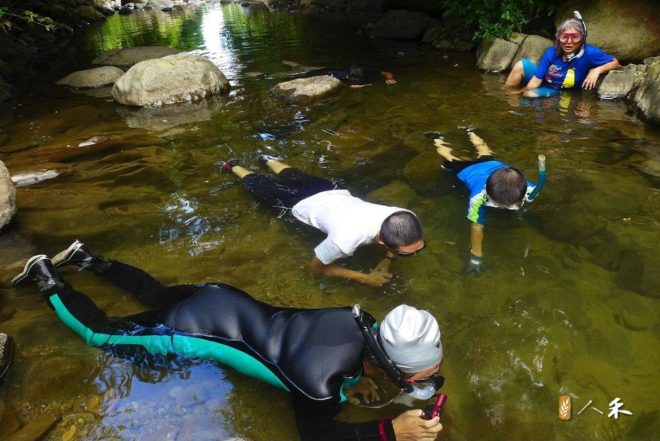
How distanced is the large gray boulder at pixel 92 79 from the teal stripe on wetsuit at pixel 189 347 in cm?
922

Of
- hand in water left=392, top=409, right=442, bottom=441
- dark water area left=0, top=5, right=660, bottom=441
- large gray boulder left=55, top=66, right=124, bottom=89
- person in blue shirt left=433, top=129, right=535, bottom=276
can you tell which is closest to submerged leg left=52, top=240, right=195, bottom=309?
dark water area left=0, top=5, right=660, bottom=441

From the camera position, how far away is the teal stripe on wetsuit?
289 cm

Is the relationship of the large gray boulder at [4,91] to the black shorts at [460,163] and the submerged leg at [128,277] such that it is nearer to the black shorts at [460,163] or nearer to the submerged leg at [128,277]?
the submerged leg at [128,277]

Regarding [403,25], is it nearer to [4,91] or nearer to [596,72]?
[596,72]

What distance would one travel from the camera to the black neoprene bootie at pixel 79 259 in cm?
399

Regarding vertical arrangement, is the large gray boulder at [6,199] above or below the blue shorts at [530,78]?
below

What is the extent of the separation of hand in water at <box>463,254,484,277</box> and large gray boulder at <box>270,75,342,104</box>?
5422 mm

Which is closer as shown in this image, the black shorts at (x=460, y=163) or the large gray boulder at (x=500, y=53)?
the black shorts at (x=460, y=163)

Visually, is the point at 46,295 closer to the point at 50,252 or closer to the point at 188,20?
the point at 50,252

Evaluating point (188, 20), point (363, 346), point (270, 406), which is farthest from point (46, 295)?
point (188, 20)

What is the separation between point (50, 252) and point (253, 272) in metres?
2.05

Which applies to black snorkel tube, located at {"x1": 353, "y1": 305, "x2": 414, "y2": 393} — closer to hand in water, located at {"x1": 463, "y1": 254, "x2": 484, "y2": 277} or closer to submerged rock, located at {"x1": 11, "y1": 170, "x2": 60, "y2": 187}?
hand in water, located at {"x1": 463, "y1": 254, "x2": 484, "y2": 277}

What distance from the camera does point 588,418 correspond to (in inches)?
108

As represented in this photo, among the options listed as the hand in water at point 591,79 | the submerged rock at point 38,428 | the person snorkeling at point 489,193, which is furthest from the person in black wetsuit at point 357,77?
the submerged rock at point 38,428
